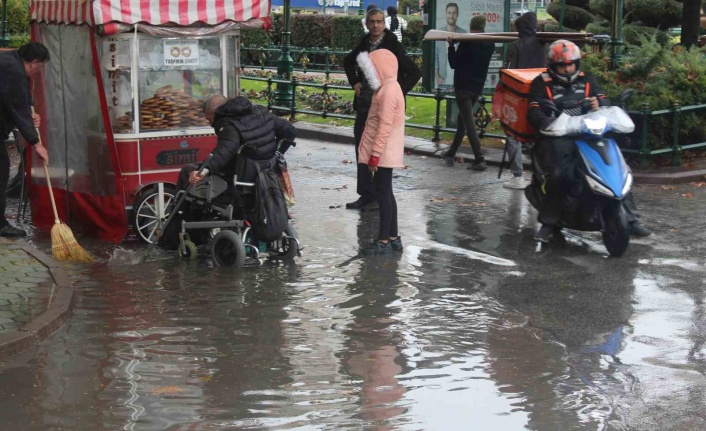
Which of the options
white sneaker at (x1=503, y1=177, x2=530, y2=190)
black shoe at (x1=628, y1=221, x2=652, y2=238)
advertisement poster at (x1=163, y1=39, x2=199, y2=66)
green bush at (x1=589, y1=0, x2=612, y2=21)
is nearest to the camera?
black shoe at (x1=628, y1=221, x2=652, y2=238)

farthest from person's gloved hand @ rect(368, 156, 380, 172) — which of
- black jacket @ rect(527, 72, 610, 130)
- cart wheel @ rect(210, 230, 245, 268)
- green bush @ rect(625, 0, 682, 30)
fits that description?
green bush @ rect(625, 0, 682, 30)

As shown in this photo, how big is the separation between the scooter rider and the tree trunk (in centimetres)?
1174

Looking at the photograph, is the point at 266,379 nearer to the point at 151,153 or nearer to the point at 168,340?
the point at 168,340

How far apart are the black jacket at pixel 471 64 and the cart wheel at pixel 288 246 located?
17.4 ft

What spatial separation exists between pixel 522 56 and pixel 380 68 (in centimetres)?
391

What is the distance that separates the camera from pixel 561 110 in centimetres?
1003

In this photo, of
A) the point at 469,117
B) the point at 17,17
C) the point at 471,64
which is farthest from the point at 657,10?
the point at 469,117

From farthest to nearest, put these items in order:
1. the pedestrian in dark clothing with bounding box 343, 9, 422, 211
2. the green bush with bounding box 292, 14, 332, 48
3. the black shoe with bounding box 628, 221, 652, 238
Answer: the green bush with bounding box 292, 14, 332, 48, the pedestrian in dark clothing with bounding box 343, 9, 422, 211, the black shoe with bounding box 628, 221, 652, 238

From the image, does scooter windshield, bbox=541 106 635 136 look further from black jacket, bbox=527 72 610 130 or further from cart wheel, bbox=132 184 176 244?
cart wheel, bbox=132 184 176 244

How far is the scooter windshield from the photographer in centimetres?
966

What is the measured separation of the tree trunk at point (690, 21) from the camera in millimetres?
20922

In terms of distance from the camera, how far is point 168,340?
23.3 feet

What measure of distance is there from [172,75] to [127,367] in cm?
448

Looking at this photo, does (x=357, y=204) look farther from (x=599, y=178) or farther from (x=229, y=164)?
(x=599, y=178)
